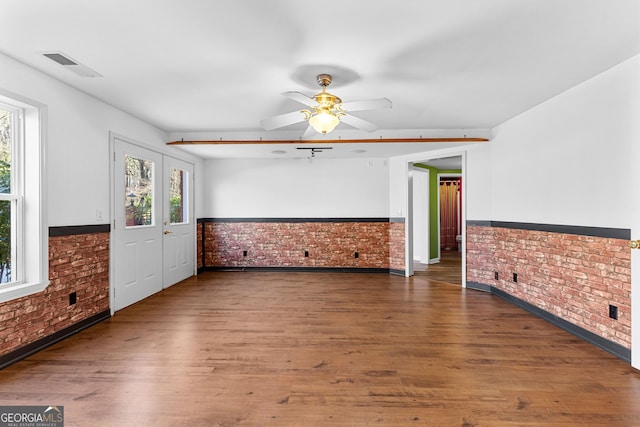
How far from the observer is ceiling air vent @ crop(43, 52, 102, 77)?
2602 mm

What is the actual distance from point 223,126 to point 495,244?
171 inches

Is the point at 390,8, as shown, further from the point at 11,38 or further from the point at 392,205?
the point at 392,205

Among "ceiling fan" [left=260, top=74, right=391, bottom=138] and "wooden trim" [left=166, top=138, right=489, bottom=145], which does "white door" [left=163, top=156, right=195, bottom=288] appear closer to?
"wooden trim" [left=166, top=138, right=489, bottom=145]

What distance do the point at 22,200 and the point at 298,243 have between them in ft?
14.2

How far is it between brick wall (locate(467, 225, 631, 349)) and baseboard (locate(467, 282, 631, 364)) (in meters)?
0.04

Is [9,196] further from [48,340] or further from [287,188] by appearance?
[287,188]

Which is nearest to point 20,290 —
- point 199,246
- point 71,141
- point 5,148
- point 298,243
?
point 5,148

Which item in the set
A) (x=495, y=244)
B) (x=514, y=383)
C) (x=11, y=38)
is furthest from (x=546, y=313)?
(x=11, y=38)

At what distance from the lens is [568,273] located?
3.36 meters

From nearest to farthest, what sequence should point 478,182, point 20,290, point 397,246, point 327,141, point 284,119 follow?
1. point 20,290
2. point 284,119
3. point 327,141
4. point 478,182
5. point 397,246

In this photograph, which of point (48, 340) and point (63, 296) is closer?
point (48, 340)

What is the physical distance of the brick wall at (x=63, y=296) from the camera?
8.81 ft

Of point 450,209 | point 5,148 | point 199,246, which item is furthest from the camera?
point 450,209

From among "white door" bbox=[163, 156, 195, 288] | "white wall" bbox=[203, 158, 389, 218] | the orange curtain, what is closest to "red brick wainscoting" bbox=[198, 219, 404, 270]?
"white wall" bbox=[203, 158, 389, 218]
